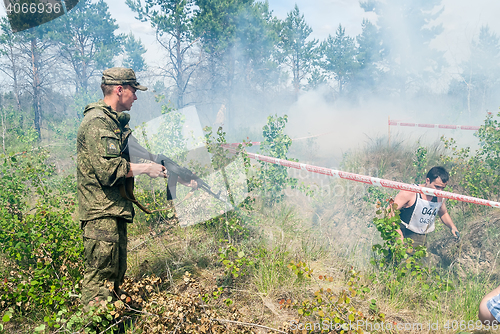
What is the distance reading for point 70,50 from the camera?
17.6 metres

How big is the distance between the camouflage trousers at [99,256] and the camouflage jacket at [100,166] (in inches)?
3.3

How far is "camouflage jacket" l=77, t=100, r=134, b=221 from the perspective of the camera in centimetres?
212

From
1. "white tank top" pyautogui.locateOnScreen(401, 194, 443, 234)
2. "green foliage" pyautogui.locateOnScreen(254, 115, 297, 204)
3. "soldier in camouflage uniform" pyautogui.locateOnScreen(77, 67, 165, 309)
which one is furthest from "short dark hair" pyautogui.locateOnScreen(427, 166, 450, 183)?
"soldier in camouflage uniform" pyautogui.locateOnScreen(77, 67, 165, 309)

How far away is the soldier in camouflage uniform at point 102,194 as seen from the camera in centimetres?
213

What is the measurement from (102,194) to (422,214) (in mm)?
3872

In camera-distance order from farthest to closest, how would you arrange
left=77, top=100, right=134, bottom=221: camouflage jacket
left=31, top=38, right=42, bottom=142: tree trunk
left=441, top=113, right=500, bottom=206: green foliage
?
left=31, top=38, right=42, bottom=142: tree trunk
left=441, top=113, right=500, bottom=206: green foliage
left=77, top=100, right=134, bottom=221: camouflage jacket

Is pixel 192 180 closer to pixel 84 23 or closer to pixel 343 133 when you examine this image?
pixel 343 133

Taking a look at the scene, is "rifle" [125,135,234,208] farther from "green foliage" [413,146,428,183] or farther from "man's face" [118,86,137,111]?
"green foliage" [413,146,428,183]

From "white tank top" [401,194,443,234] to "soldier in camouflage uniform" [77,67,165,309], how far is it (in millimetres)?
3479

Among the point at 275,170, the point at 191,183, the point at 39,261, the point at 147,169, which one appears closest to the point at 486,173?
the point at 275,170

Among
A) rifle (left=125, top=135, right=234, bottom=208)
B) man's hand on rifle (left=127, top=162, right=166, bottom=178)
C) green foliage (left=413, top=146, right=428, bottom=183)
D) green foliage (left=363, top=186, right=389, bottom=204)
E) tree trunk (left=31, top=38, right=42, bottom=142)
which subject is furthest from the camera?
tree trunk (left=31, top=38, right=42, bottom=142)

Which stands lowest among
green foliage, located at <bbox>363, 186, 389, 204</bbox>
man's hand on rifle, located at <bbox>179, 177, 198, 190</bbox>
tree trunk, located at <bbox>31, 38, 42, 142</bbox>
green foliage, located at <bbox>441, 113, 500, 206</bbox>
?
green foliage, located at <bbox>363, 186, 389, 204</bbox>

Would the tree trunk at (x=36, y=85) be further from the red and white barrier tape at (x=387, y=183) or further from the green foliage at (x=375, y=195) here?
the green foliage at (x=375, y=195)

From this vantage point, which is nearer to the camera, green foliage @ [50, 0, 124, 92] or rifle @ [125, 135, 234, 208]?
rifle @ [125, 135, 234, 208]
